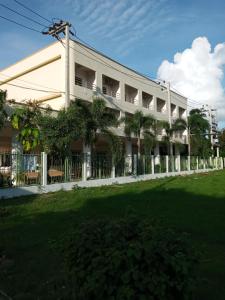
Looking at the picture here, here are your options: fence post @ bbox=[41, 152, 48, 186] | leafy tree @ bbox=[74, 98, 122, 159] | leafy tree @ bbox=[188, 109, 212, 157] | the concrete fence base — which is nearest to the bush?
the concrete fence base

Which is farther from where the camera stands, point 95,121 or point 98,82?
point 98,82

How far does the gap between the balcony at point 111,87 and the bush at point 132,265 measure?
87.8ft

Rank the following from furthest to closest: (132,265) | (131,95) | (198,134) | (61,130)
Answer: (198,134) < (131,95) < (61,130) < (132,265)

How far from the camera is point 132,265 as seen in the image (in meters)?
2.86

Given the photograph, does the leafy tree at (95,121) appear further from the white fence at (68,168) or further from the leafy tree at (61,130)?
the white fence at (68,168)

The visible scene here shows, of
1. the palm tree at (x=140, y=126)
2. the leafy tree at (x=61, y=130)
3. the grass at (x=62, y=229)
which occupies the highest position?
the palm tree at (x=140, y=126)

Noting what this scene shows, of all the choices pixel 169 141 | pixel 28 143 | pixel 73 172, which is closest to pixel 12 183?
pixel 73 172

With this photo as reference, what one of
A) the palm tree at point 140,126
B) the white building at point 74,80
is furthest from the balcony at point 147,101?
the palm tree at point 140,126

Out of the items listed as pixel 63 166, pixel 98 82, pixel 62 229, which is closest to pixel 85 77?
pixel 98 82

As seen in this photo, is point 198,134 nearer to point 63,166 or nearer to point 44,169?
point 63,166

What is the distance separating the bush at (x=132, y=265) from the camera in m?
2.81

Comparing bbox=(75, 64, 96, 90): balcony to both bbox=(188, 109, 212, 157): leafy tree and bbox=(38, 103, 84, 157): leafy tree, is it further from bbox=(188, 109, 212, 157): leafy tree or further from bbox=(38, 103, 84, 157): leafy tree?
bbox=(188, 109, 212, 157): leafy tree

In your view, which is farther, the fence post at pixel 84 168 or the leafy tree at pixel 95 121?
the fence post at pixel 84 168

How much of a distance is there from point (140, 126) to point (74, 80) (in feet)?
18.9
